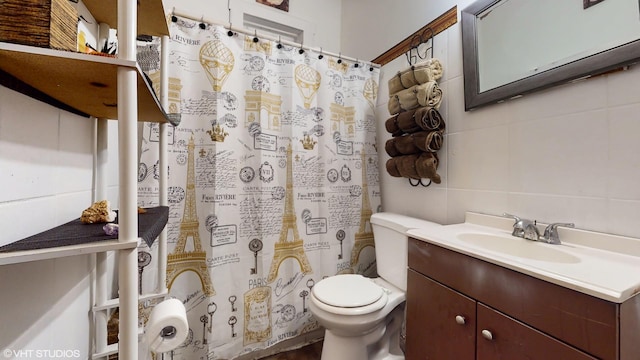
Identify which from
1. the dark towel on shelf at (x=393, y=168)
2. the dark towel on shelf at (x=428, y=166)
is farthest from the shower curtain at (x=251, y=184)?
the dark towel on shelf at (x=428, y=166)

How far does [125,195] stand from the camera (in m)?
0.45

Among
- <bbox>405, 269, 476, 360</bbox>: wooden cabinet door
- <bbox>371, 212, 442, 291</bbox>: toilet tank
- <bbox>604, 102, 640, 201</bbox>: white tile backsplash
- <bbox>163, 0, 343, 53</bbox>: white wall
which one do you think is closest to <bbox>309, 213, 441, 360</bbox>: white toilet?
<bbox>371, 212, 442, 291</bbox>: toilet tank

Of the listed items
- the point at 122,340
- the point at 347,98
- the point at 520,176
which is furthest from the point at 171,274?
the point at 520,176

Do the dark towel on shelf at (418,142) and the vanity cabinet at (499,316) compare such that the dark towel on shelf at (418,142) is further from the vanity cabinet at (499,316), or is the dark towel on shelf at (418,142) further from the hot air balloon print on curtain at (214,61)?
the hot air balloon print on curtain at (214,61)

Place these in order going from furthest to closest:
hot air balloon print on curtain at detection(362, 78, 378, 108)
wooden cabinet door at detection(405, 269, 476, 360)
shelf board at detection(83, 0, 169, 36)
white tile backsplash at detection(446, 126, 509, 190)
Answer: hot air balloon print on curtain at detection(362, 78, 378, 108) → white tile backsplash at detection(446, 126, 509, 190) → wooden cabinet door at detection(405, 269, 476, 360) → shelf board at detection(83, 0, 169, 36)

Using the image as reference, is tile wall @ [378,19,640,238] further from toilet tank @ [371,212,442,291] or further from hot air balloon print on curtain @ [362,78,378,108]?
hot air balloon print on curtain @ [362,78,378,108]

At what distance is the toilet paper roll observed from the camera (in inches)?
23.4

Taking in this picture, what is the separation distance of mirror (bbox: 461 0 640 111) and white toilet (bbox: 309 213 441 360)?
729mm

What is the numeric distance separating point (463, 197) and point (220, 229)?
1.27 meters

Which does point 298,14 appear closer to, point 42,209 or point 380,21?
point 380,21

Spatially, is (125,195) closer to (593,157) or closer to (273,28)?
(593,157)

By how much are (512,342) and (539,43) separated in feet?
3.58

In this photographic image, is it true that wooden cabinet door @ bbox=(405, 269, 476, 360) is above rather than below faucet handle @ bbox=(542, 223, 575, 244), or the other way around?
below

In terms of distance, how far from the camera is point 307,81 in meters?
1.61
